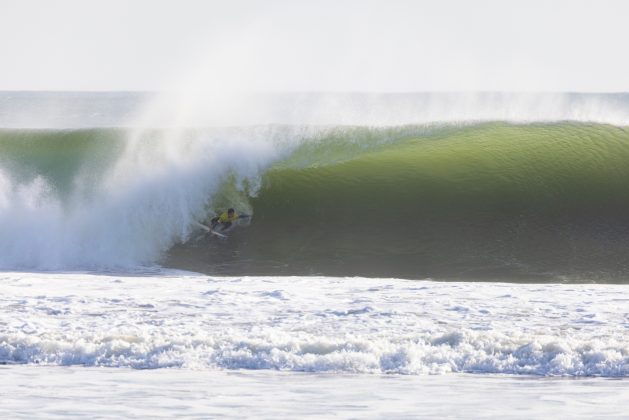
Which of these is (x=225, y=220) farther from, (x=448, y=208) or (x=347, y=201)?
(x=448, y=208)

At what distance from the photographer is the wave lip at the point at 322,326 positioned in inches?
308

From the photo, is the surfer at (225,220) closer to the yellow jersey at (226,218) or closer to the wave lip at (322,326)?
the yellow jersey at (226,218)

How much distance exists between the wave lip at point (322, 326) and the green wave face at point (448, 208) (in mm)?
2250

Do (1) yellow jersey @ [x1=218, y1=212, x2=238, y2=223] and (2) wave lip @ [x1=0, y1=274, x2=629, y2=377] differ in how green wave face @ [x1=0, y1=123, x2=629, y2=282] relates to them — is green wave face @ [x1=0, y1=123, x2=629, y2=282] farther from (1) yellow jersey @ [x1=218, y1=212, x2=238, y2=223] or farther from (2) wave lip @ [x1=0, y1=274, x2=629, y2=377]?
(2) wave lip @ [x1=0, y1=274, x2=629, y2=377]

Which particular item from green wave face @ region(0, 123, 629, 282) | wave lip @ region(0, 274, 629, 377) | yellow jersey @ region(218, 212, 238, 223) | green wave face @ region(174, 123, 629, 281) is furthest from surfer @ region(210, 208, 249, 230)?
wave lip @ region(0, 274, 629, 377)

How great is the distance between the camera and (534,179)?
1588 centimetres

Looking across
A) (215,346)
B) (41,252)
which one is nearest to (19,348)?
(215,346)

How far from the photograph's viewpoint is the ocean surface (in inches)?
310

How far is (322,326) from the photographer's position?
352 inches

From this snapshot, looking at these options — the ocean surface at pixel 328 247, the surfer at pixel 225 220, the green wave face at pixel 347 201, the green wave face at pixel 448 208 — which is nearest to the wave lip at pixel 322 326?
the ocean surface at pixel 328 247

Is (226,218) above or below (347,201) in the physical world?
below

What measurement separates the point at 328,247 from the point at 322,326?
5181 mm

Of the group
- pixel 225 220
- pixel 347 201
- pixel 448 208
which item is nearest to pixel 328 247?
pixel 347 201

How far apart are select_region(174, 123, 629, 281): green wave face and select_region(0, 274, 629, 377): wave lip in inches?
88.6
